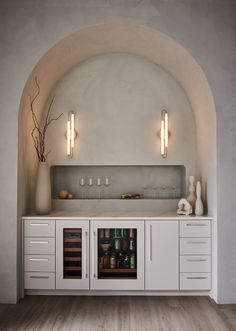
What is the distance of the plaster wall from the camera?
412 centimetres

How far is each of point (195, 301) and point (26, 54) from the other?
2979mm

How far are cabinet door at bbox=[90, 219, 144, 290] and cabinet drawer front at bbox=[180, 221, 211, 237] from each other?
42cm

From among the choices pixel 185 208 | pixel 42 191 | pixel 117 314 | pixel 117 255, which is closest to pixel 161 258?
pixel 117 255

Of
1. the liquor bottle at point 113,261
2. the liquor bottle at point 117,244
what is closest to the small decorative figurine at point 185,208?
the liquor bottle at point 117,244

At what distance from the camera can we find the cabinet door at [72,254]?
433 centimetres

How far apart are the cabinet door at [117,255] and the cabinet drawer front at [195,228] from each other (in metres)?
0.42

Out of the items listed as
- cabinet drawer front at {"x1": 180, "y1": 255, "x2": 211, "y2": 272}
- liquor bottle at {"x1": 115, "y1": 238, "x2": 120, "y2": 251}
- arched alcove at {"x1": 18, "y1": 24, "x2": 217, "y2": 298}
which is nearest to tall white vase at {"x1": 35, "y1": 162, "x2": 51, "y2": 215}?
arched alcove at {"x1": 18, "y1": 24, "x2": 217, "y2": 298}

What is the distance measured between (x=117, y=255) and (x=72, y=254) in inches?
18.3

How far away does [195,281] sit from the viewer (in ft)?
14.1

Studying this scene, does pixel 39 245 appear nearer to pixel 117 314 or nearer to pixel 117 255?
pixel 117 255

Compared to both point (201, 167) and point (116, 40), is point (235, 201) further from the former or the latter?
point (116, 40)

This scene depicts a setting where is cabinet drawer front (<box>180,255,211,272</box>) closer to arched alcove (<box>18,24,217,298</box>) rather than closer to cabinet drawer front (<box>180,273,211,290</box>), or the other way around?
cabinet drawer front (<box>180,273,211,290</box>)

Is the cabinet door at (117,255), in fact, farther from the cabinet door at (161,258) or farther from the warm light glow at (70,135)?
the warm light glow at (70,135)

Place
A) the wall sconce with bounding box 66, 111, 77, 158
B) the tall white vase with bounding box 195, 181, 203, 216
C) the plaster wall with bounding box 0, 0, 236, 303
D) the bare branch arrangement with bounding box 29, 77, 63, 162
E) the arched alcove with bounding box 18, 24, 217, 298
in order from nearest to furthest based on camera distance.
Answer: the plaster wall with bounding box 0, 0, 236, 303 < the arched alcove with bounding box 18, 24, 217, 298 < the tall white vase with bounding box 195, 181, 203, 216 < the bare branch arrangement with bounding box 29, 77, 63, 162 < the wall sconce with bounding box 66, 111, 77, 158
